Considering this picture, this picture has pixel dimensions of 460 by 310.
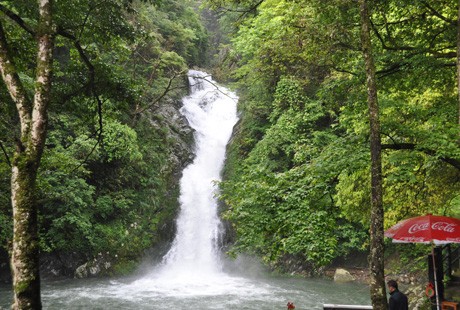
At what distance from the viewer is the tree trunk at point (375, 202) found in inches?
244

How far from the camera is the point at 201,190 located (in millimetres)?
26203

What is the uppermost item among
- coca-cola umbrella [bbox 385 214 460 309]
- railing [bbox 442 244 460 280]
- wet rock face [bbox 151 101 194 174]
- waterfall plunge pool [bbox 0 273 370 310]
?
wet rock face [bbox 151 101 194 174]

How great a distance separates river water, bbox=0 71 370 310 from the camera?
49.3 ft

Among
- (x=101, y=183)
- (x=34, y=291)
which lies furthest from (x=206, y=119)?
(x=34, y=291)

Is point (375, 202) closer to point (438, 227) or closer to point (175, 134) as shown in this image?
point (438, 227)

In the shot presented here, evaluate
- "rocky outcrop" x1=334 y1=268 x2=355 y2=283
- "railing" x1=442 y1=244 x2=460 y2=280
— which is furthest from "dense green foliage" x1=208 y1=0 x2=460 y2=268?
"rocky outcrop" x1=334 y1=268 x2=355 y2=283

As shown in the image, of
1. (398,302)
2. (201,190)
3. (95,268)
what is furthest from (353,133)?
(201,190)

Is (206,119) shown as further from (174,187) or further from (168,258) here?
(168,258)

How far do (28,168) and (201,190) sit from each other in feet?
68.0

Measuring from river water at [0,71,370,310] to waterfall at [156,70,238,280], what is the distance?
0.06 m

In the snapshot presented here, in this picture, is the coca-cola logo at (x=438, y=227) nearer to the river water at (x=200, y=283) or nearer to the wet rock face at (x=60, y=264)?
the river water at (x=200, y=283)

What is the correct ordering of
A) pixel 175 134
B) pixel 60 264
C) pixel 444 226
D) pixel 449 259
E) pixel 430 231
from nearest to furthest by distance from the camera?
pixel 430 231, pixel 444 226, pixel 449 259, pixel 60 264, pixel 175 134

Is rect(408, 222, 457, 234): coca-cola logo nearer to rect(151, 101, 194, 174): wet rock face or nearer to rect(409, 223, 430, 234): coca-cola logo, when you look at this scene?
rect(409, 223, 430, 234): coca-cola logo

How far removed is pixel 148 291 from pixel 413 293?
10.5 metres
